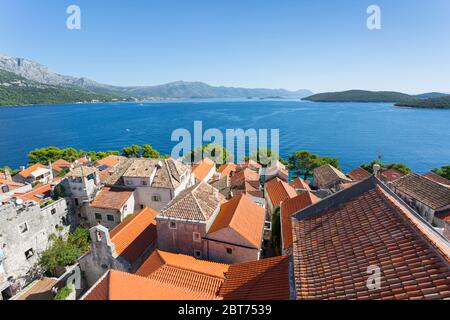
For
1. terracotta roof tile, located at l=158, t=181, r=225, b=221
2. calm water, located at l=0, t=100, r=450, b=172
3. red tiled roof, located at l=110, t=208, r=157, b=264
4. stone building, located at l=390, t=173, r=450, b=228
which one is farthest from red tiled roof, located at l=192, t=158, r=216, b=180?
calm water, located at l=0, t=100, r=450, b=172

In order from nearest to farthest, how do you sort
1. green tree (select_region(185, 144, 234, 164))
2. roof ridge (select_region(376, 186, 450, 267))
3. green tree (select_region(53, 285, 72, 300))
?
1. roof ridge (select_region(376, 186, 450, 267))
2. green tree (select_region(53, 285, 72, 300))
3. green tree (select_region(185, 144, 234, 164))

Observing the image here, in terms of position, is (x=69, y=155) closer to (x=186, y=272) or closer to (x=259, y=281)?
(x=186, y=272)

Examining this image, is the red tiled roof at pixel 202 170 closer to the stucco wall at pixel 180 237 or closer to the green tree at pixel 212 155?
the green tree at pixel 212 155

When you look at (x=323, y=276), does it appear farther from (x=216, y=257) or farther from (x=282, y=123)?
(x=282, y=123)

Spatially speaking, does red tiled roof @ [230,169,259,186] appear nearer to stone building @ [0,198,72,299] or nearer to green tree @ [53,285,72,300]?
stone building @ [0,198,72,299]

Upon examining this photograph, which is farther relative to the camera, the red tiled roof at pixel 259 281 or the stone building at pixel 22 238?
the stone building at pixel 22 238

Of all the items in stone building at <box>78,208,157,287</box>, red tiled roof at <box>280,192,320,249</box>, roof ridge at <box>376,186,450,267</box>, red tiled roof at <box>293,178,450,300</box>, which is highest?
roof ridge at <box>376,186,450,267</box>

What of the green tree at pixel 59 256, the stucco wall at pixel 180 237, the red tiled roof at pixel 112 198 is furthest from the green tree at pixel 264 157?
the green tree at pixel 59 256
